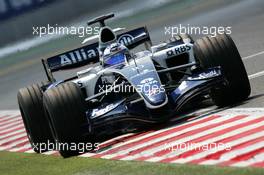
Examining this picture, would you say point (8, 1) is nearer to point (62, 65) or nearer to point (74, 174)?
point (62, 65)

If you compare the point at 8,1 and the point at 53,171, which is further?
the point at 8,1

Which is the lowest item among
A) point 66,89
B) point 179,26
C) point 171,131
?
point 179,26

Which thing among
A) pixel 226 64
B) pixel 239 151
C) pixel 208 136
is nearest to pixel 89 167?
pixel 208 136

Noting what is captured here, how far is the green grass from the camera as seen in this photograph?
761 cm

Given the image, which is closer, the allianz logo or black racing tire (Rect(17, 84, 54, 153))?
black racing tire (Rect(17, 84, 54, 153))

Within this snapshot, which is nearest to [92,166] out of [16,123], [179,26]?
[16,123]

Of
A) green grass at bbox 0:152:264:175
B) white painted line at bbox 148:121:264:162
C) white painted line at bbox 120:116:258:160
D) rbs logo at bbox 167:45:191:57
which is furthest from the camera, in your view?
rbs logo at bbox 167:45:191:57

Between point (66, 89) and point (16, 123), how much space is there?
620 centimetres

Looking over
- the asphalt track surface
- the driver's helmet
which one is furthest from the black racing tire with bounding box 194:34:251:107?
the driver's helmet

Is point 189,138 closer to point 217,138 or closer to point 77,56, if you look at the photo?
point 217,138

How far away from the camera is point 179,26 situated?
2947cm

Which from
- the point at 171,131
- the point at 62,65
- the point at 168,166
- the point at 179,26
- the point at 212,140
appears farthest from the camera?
the point at 179,26

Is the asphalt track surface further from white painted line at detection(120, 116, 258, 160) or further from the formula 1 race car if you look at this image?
the formula 1 race car

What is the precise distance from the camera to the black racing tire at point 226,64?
10.9m
